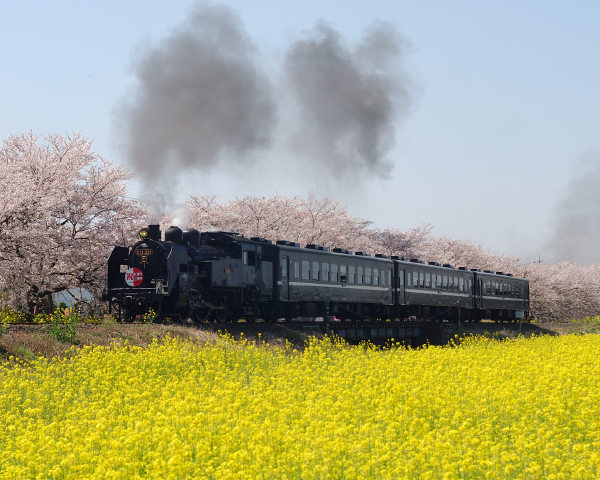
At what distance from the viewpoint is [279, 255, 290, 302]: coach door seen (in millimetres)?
25750

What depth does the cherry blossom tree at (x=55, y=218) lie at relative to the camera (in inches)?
1057

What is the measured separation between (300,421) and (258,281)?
16.5m

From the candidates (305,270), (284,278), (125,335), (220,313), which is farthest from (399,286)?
(125,335)

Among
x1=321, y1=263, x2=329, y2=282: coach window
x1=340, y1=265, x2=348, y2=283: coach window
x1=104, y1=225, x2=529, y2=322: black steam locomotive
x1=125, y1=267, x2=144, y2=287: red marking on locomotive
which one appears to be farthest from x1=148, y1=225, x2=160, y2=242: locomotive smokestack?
x1=340, y1=265, x2=348, y2=283: coach window

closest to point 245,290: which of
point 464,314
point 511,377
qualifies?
point 511,377

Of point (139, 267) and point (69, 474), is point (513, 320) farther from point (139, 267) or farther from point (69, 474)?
point (69, 474)

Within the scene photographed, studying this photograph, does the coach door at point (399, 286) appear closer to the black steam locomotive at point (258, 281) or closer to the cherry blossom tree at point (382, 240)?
the black steam locomotive at point (258, 281)

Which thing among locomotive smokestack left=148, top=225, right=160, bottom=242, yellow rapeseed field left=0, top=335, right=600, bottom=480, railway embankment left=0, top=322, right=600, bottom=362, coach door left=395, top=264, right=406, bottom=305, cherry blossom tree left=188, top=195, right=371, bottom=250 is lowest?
yellow rapeseed field left=0, top=335, right=600, bottom=480

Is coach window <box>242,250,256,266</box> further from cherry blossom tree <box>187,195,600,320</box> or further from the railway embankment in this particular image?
cherry blossom tree <box>187,195,600,320</box>

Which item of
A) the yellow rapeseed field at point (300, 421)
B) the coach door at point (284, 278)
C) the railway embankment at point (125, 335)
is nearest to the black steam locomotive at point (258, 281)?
the coach door at point (284, 278)

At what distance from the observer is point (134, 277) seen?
21.8 metres

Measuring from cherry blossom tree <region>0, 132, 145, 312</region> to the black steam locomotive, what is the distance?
5541mm

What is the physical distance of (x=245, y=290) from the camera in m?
24.1

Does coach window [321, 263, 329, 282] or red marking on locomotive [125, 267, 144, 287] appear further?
coach window [321, 263, 329, 282]
